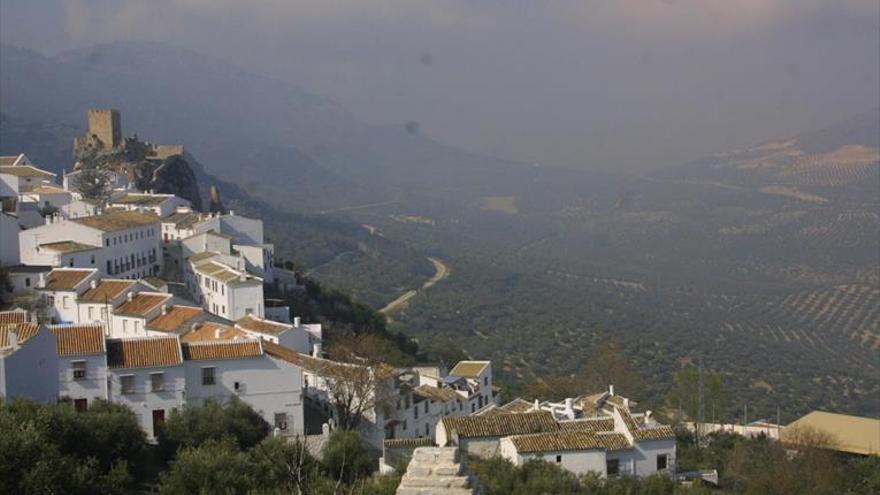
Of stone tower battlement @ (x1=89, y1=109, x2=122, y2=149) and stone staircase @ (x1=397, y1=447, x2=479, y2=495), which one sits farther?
stone tower battlement @ (x1=89, y1=109, x2=122, y2=149)

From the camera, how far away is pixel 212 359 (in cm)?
2288

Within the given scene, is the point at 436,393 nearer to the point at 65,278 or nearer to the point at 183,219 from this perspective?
the point at 65,278

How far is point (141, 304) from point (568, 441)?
13.2 m

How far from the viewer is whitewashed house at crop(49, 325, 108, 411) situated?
21453 millimetres

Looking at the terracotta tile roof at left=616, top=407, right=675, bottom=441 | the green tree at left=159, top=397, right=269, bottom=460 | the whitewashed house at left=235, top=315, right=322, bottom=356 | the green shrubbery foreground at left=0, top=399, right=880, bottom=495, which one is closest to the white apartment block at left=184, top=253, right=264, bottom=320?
the whitewashed house at left=235, top=315, right=322, bottom=356

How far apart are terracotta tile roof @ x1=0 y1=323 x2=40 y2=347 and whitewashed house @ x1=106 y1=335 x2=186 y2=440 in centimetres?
193

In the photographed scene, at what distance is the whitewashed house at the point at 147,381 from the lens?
21.9 m

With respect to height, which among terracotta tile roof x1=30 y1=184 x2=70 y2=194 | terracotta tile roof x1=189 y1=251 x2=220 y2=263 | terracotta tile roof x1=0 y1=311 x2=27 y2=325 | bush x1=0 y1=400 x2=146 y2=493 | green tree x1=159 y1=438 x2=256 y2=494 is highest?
terracotta tile roof x1=30 y1=184 x2=70 y2=194

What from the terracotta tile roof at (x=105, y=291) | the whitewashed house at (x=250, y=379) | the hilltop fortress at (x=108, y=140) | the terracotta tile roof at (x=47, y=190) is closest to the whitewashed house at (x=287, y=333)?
the terracotta tile roof at (x=105, y=291)

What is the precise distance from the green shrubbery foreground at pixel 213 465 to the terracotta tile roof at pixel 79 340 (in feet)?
6.02

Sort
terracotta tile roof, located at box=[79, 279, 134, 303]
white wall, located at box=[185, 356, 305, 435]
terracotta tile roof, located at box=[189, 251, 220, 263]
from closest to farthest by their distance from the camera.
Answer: white wall, located at box=[185, 356, 305, 435], terracotta tile roof, located at box=[79, 279, 134, 303], terracotta tile roof, located at box=[189, 251, 220, 263]

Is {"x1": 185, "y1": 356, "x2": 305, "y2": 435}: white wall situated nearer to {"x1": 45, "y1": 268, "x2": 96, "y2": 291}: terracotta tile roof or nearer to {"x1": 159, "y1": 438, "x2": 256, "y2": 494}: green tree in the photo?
{"x1": 159, "y1": 438, "x2": 256, "y2": 494}: green tree

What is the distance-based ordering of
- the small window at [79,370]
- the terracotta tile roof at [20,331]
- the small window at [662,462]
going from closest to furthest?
the terracotta tile roof at [20,331] → the small window at [79,370] → the small window at [662,462]

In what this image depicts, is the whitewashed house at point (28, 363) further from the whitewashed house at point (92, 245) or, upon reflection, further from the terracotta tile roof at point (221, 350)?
the whitewashed house at point (92, 245)
